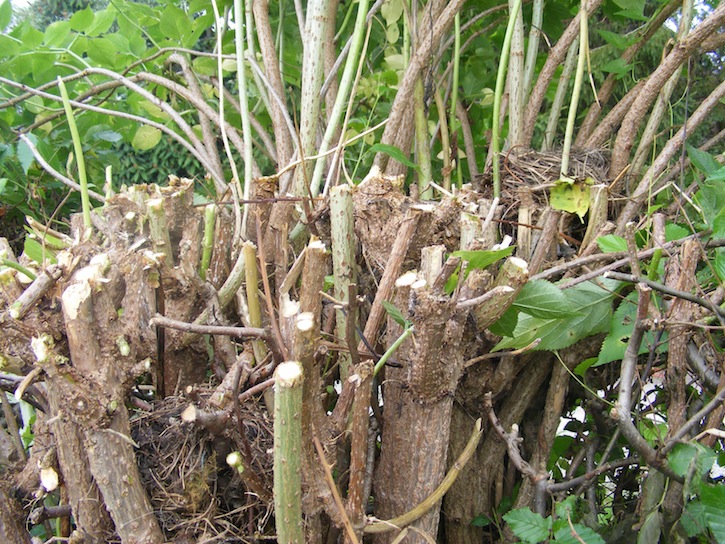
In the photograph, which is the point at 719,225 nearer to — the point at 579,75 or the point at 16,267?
the point at 579,75

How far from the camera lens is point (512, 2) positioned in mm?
1227

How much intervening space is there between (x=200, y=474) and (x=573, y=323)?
57cm

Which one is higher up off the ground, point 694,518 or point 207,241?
point 207,241

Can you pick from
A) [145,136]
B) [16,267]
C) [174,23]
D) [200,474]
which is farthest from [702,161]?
[145,136]

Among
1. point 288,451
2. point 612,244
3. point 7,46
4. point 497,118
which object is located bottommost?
point 288,451

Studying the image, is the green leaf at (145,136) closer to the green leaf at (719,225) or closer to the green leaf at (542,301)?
the green leaf at (542,301)

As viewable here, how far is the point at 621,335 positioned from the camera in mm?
821

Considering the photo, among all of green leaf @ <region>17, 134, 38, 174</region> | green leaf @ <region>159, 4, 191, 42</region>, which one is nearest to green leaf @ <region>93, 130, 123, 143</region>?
green leaf @ <region>17, 134, 38, 174</region>

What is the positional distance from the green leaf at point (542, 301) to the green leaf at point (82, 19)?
1279 mm

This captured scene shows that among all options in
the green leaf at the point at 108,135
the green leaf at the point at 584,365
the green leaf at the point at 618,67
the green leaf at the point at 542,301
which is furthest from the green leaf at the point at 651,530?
the green leaf at the point at 108,135

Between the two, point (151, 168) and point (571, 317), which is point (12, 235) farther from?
point (151, 168)

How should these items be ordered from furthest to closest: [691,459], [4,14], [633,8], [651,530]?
[4,14] < [633,8] < [651,530] < [691,459]

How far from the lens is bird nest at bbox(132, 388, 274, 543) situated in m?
0.75

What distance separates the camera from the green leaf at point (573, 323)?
82 cm
